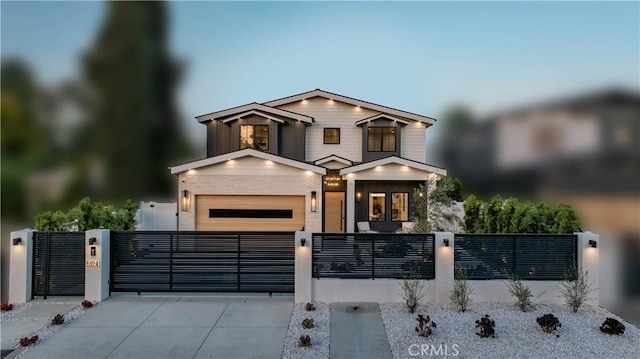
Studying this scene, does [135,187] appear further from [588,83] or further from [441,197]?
[441,197]

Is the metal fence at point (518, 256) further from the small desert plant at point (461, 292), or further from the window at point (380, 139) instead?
the window at point (380, 139)

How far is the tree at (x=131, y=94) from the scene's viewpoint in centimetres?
301

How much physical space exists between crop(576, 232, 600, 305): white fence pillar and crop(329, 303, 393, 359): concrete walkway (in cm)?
410

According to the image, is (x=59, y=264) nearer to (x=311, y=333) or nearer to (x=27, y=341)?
(x=27, y=341)

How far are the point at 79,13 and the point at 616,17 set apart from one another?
487 cm

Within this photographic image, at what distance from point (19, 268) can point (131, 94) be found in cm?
625

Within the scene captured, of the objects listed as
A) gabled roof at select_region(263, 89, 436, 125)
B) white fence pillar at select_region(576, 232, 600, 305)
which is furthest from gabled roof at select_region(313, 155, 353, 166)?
white fence pillar at select_region(576, 232, 600, 305)

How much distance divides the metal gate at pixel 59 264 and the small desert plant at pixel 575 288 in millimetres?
9569

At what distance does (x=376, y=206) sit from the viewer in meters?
15.9

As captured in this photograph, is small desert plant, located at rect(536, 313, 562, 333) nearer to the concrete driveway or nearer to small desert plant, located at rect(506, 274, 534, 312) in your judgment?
small desert plant, located at rect(506, 274, 534, 312)

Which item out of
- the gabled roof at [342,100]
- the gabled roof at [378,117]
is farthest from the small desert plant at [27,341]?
the gabled roof at [378,117]

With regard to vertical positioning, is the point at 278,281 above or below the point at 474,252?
below

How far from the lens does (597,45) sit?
9.66 ft

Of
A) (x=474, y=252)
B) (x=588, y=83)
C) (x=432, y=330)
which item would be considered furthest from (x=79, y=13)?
(x=474, y=252)
